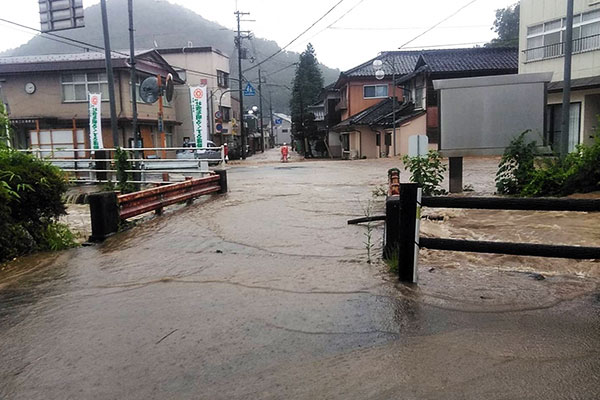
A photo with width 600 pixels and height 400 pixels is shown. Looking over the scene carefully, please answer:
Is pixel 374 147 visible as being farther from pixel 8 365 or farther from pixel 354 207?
pixel 8 365

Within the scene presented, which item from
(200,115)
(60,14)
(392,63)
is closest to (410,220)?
(60,14)

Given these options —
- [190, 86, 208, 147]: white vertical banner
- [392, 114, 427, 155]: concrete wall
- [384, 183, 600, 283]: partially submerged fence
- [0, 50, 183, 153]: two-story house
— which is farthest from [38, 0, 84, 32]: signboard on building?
[392, 114, 427, 155]: concrete wall

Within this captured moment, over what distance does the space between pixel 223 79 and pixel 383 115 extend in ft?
69.2

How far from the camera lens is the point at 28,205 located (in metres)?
7.52

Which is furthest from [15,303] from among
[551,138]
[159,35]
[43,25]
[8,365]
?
[159,35]

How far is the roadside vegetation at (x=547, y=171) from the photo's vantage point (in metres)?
10.2

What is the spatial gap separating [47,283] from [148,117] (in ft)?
101

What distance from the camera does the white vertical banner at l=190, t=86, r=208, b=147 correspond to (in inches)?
978

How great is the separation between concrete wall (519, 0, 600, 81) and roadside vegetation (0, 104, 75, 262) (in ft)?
66.1

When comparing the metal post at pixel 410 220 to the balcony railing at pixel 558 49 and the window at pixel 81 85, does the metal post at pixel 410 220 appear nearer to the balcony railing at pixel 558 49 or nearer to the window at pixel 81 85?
the balcony railing at pixel 558 49

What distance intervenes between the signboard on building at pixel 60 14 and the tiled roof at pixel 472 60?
72.6 ft

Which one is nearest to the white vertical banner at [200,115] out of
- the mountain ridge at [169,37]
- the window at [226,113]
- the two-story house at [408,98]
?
the two-story house at [408,98]

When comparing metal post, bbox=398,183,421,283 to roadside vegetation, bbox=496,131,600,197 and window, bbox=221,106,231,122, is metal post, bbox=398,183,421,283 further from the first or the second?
window, bbox=221,106,231,122

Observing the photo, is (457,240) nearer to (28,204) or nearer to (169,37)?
(28,204)
